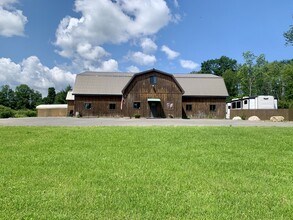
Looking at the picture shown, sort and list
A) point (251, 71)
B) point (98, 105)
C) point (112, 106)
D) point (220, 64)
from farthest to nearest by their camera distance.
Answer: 1. point (220, 64)
2. point (251, 71)
3. point (112, 106)
4. point (98, 105)

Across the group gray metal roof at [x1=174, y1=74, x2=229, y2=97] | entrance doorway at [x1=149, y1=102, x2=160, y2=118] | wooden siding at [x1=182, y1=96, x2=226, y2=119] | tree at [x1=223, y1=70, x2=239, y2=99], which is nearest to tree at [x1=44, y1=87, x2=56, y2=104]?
tree at [x1=223, y1=70, x2=239, y2=99]

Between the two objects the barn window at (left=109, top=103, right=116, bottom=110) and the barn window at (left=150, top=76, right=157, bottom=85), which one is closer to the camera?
the barn window at (left=150, top=76, right=157, bottom=85)

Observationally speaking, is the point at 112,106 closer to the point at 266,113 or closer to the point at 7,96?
the point at 266,113

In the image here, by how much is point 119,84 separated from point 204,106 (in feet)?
42.4

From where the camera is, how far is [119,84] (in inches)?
1783

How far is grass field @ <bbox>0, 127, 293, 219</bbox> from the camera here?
4750 mm

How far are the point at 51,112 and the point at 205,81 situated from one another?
2959 cm

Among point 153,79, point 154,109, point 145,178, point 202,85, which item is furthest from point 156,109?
point 145,178

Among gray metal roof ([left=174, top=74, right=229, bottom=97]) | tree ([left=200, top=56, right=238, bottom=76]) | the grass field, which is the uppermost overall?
tree ([left=200, top=56, right=238, bottom=76])

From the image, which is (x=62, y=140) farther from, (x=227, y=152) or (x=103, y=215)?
(x=103, y=215)

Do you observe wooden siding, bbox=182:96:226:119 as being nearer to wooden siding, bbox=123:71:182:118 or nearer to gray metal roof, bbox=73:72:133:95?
wooden siding, bbox=123:71:182:118

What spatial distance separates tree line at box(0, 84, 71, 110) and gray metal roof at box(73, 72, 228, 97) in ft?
188

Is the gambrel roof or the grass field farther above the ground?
the gambrel roof

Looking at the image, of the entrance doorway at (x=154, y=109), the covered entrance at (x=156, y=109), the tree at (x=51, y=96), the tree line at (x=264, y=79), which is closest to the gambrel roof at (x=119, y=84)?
the covered entrance at (x=156, y=109)
